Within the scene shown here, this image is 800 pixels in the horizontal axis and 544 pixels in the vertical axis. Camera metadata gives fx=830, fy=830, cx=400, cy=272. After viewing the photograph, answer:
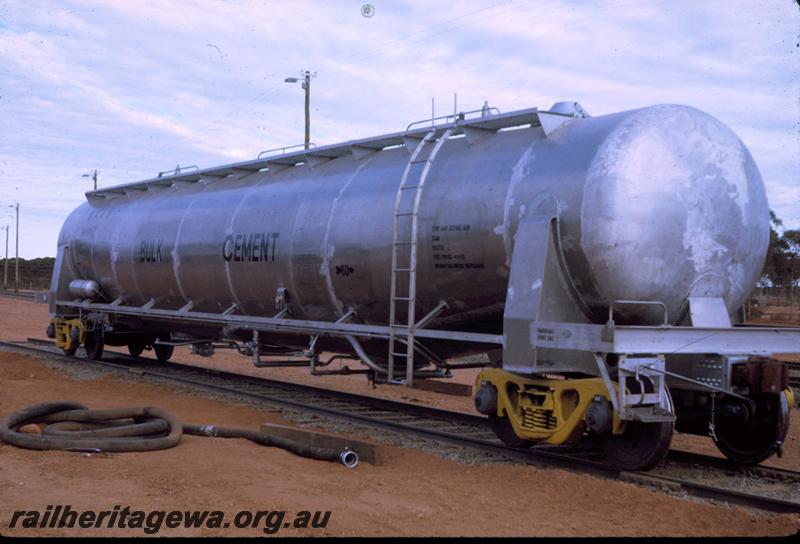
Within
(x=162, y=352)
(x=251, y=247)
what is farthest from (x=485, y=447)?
(x=162, y=352)

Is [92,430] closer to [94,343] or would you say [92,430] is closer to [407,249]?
[407,249]

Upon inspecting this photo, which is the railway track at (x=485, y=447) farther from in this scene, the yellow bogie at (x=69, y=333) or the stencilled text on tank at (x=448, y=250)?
the yellow bogie at (x=69, y=333)

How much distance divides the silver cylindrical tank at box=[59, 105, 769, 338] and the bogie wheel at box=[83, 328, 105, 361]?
6.65 metres

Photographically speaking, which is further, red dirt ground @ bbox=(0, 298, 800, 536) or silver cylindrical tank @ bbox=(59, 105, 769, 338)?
silver cylindrical tank @ bbox=(59, 105, 769, 338)

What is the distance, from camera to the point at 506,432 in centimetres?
887

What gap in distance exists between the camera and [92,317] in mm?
18250

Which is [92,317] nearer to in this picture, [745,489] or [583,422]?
[583,422]

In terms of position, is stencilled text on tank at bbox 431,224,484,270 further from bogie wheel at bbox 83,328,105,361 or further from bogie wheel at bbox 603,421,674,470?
bogie wheel at bbox 83,328,105,361

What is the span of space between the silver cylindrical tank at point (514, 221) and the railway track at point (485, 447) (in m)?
1.41

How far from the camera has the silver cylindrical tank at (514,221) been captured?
7945mm

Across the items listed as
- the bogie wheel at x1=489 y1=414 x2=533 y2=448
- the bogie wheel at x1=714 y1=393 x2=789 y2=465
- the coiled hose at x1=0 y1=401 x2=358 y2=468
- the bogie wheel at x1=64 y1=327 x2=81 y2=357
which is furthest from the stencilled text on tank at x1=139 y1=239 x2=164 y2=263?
the bogie wheel at x1=714 y1=393 x2=789 y2=465

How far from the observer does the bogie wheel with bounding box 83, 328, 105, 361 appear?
61.4 ft

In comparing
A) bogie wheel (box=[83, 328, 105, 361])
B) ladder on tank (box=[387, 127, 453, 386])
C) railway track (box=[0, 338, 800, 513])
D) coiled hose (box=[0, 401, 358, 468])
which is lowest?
railway track (box=[0, 338, 800, 513])

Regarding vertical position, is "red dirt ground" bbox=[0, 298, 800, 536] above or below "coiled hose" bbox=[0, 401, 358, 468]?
below
